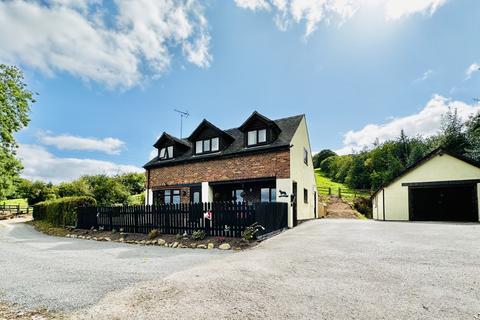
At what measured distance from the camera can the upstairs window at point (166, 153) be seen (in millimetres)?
22470

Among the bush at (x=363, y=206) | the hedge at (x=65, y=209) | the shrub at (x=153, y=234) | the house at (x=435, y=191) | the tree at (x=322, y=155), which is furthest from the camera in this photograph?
the tree at (x=322, y=155)

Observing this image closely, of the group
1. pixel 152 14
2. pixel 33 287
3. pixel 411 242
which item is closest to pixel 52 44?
pixel 152 14

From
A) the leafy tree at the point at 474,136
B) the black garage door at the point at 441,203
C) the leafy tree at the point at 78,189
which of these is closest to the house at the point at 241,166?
the black garage door at the point at 441,203

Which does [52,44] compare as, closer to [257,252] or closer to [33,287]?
[33,287]

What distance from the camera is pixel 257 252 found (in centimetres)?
847

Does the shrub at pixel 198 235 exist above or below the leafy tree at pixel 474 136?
below

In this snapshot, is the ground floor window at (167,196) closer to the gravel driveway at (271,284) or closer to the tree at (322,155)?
the gravel driveway at (271,284)

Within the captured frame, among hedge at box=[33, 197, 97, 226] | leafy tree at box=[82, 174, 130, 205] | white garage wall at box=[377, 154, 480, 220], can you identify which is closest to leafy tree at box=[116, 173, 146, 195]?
leafy tree at box=[82, 174, 130, 205]

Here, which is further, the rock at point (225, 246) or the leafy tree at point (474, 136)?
the leafy tree at point (474, 136)

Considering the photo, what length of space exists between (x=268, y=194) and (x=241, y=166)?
2647 mm

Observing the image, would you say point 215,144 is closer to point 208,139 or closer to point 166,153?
point 208,139

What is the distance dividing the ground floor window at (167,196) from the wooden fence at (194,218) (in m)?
5.99

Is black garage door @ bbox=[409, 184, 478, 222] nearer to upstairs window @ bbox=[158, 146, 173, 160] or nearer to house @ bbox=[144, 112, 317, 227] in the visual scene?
house @ bbox=[144, 112, 317, 227]

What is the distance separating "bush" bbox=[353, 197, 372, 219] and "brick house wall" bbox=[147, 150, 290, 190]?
23.3 metres
